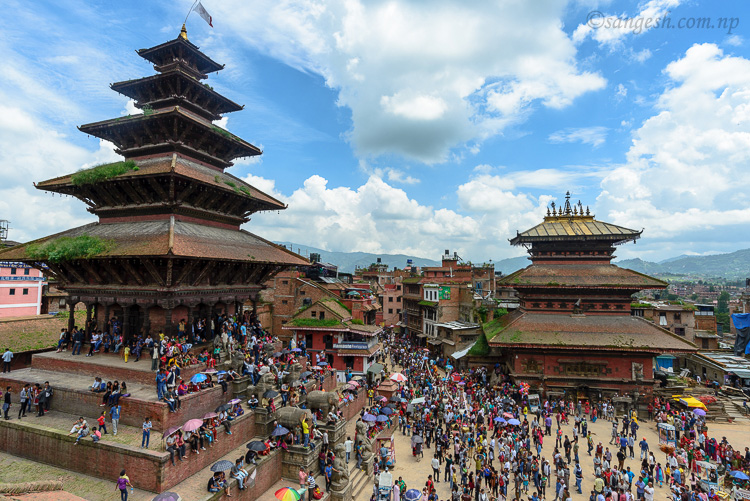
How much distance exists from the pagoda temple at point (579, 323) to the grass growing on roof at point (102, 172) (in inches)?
1035

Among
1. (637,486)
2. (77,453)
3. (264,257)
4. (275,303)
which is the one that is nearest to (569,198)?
(637,486)

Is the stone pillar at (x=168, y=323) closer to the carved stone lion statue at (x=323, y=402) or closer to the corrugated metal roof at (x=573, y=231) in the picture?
the carved stone lion statue at (x=323, y=402)

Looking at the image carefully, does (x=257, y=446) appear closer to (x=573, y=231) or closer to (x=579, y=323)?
(x=579, y=323)

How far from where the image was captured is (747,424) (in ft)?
91.0

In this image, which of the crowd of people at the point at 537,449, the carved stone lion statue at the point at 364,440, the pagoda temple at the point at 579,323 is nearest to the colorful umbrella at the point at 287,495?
the crowd of people at the point at 537,449

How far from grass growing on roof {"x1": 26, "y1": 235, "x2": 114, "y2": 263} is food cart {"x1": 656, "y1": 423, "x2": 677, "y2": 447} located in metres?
32.0

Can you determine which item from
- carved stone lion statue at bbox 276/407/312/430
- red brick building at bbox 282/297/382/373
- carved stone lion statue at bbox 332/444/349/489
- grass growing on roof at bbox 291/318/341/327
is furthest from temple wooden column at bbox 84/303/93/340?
grass growing on roof at bbox 291/318/341/327

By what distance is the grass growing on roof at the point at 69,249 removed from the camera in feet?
56.3

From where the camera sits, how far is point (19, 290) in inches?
1421

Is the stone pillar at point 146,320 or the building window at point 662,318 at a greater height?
the stone pillar at point 146,320

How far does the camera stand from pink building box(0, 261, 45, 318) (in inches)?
1363

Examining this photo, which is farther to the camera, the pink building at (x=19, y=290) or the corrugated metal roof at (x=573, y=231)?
the pink building at (x=19, y=290)

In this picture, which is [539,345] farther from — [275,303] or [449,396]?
[275,303]

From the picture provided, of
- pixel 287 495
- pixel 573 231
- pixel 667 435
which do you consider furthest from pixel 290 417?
pixel 573 231
